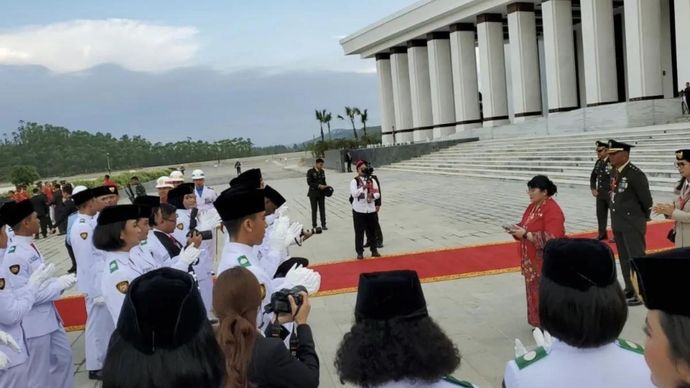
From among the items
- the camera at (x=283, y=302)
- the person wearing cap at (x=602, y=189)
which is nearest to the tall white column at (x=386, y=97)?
the person wearing cap at (x=602, y=189)

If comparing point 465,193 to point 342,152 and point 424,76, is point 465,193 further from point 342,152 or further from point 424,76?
point 424,76

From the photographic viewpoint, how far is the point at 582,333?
1.93 m

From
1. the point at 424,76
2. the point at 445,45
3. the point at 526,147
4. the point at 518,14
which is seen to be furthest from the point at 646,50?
the point at 424,76

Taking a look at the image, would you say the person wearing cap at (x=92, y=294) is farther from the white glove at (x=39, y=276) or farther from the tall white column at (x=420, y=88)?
the tall white column at (x=420, y=88)

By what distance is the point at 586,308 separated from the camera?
6.31 ft

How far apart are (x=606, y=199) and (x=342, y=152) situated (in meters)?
27.1

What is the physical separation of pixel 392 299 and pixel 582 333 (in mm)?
672

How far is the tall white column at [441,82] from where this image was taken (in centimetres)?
3850

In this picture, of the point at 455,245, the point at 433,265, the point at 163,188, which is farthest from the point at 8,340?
the point at 455,245

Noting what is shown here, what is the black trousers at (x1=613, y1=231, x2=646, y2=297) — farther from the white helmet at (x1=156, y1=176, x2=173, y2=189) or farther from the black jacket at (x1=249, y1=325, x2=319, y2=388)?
the white helmet at (x1=156, y1=176, x2=173, y2=189)

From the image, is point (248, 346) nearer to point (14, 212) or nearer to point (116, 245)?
point (116, 245)

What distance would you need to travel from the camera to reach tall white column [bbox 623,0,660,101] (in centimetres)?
2420

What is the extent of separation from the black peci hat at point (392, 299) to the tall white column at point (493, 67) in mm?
34173

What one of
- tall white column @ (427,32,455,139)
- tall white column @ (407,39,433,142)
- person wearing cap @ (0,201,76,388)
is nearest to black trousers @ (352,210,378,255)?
person wearing cap @ (0,201,76,388)
